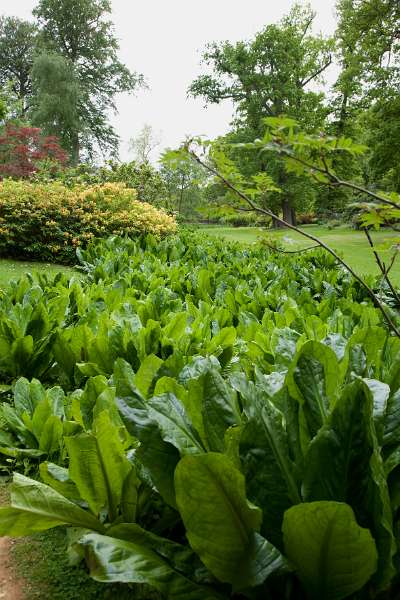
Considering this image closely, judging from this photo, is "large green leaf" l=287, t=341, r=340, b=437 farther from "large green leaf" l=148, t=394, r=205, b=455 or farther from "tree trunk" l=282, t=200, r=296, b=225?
"tree trunk" l=282, t=200, r=296, b=225

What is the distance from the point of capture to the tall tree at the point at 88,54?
3951 cm

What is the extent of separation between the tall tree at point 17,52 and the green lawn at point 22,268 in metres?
39.4

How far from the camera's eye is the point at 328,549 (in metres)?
1.05

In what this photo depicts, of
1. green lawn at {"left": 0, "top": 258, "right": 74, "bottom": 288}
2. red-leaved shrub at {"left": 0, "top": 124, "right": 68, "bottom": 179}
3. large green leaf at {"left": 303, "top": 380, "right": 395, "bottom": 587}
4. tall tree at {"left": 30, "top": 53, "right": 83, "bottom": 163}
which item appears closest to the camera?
large green leaf at {"left": 303, "top": 380, "right": 395, "bottom": 587}

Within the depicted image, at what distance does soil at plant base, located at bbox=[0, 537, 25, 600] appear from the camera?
1385 millimetres

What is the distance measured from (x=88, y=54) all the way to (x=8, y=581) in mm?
46677

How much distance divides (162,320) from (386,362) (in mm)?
1602

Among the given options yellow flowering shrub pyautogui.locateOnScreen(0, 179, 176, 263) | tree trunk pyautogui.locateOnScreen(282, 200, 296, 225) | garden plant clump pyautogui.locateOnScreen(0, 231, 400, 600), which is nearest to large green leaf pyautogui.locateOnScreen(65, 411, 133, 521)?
garden plant clump pyautogui.locateOnScreen(0, 231, 400, 600)

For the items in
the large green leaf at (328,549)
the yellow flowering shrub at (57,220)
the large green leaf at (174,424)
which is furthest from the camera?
the yellow flowering shrub at (57,220)

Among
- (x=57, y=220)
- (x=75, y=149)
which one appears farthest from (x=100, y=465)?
(x=75, y=149)

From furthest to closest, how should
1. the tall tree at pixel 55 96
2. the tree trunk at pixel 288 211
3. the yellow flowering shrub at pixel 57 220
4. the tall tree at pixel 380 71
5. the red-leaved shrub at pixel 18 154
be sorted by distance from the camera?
the tall tree at pixel 55 96, the tree trunk at pixel 288 211, the red-leaved shrub at pixel 18 154, the tall tree at pixel 380 71, the yellow flowering shrub at pixel 57 220

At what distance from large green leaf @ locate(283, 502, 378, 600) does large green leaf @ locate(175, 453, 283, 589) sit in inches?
2.8

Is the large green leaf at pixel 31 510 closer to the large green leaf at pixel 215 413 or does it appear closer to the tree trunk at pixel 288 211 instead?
the large green leaf at pixel 215 413

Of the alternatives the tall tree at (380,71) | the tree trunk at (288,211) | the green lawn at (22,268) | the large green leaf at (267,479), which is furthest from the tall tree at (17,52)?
the large green leaf at (267,479)
